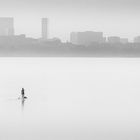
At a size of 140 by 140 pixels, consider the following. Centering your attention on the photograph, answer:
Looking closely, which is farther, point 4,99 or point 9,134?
point 4,99

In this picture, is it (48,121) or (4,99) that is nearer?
(48,121)

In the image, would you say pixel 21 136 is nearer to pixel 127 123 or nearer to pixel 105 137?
pixel 105 137

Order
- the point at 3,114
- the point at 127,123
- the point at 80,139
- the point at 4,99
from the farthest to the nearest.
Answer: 1. the point at 4,99
2. the point at 3,114
3. the point at 127,123
4. the point at 80,139

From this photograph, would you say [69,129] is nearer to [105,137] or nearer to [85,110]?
[105,137]

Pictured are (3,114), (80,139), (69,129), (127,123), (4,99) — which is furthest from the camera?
(4,99)

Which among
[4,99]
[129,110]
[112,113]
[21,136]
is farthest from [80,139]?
[4,99]

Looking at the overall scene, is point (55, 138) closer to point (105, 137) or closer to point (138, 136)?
point (105, 137)

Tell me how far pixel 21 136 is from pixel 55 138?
148 centimetres

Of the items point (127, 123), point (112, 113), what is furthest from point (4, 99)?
point (127, 123)

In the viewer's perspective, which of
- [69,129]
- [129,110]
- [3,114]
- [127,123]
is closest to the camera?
[69,129]

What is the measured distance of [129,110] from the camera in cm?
2839

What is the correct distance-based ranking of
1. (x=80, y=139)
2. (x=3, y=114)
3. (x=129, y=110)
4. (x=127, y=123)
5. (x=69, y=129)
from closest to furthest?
(x=80, y=139), (x=69, y=129), (x=127, y=123), (x=3, y=114), (x=129, y=110)

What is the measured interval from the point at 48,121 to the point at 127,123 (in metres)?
4.04

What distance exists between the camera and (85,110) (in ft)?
93.8
